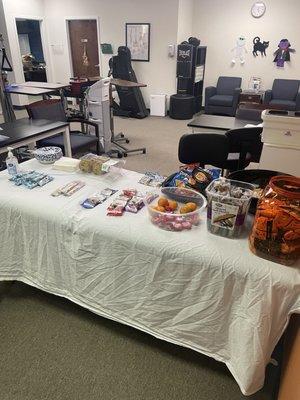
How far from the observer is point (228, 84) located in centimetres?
653

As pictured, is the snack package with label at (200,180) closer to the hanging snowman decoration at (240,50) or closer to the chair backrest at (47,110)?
the chair backrest at (47,110)

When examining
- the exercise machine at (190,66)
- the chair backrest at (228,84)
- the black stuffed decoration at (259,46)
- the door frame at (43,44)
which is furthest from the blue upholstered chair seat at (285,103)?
the door frame at (43,44)

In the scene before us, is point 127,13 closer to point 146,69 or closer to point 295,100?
point 146,69

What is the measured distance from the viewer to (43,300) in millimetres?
1804

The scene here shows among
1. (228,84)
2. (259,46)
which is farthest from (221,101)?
(259,46)

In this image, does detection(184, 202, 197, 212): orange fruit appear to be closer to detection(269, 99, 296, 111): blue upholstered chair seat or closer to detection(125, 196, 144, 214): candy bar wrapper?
detection(125, 196, 144, 214): candy bar wrapper

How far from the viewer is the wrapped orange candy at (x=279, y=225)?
39.5 inches

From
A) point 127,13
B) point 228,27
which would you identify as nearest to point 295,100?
point 228,27

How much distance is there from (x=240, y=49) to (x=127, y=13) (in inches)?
101

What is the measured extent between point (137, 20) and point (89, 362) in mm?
6827

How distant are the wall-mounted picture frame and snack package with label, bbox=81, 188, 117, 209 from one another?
5.93m

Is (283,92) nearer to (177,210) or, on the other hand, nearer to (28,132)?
(28,132)

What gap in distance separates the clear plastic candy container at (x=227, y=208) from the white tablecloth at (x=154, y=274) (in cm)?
4

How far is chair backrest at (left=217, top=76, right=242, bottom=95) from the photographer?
6.48m
